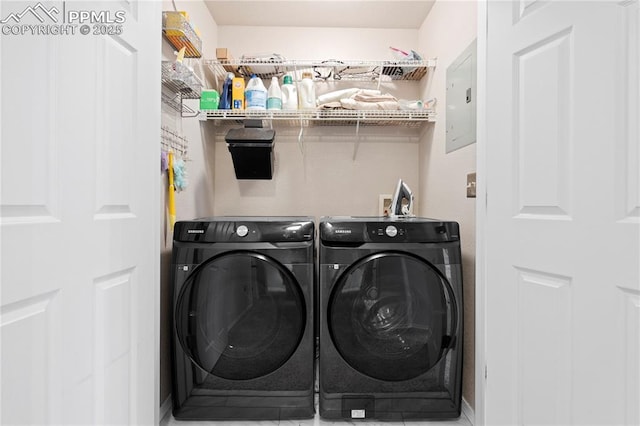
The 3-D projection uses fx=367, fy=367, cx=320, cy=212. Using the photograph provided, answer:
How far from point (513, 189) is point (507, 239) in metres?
0.18

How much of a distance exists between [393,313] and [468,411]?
607mm

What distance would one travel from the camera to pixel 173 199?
1703 mm

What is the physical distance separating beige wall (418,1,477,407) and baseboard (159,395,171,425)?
4.57 feet

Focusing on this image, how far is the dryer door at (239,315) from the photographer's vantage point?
62.7 inches

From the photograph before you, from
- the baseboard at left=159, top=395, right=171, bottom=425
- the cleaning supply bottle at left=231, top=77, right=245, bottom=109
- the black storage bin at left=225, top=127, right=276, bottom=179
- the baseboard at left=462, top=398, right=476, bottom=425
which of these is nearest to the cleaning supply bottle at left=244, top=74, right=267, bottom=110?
the cleaning supply bottle at left=231, top=77, right=245, bottom=109

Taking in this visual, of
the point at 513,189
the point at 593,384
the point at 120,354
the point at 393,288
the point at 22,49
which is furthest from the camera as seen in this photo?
the point at 393,288

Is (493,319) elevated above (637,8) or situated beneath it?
situated beneath

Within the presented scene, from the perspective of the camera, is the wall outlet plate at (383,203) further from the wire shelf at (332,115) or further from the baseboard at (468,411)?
the baseboard at (468,411)

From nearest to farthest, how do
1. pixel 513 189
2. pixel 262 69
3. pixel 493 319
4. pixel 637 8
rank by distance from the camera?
1. pixel 637 8
2. pixel 513 189
3. pixel 493 319
4. pixel 262 69

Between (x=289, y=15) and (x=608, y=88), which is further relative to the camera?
(x=289, y=15)

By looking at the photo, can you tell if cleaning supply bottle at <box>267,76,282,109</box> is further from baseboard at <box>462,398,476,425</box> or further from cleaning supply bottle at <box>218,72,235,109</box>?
baseboard at <box>462,398,476,425</box>

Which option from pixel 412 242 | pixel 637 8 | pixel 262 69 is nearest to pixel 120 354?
pixel 412 242

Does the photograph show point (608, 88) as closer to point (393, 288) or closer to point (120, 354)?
point (393, 288)

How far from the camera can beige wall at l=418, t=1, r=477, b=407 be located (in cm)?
171
